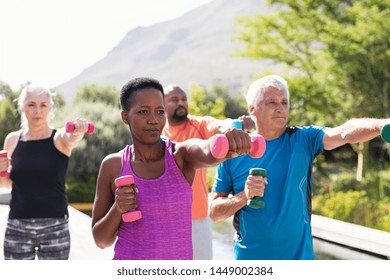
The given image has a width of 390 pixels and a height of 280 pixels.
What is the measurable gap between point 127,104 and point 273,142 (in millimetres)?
1061

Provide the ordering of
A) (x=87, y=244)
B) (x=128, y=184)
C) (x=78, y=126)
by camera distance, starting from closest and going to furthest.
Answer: (x=128, y=184) → (x=78, y=126) → (x=87, y=244)

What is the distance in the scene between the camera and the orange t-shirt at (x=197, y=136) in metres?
4.45

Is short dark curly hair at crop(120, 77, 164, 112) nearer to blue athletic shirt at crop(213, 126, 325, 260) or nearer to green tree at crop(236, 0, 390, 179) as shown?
blue athletic shirt at crop(213, 126, 325, 260)

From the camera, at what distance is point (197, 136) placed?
4.68 m

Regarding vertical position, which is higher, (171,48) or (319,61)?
(171,48)

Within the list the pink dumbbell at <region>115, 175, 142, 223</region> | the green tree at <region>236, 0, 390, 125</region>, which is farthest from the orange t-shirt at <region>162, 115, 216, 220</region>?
A: the green tree at <region>236, 0, 390, 125</region>

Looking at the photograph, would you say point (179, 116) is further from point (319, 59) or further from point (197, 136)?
point (319, 59)

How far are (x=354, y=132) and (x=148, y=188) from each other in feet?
3.52

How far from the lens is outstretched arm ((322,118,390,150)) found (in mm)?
2697

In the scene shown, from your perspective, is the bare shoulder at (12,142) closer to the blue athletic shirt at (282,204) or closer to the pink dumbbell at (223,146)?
the blue athletic shirt at (282,204)

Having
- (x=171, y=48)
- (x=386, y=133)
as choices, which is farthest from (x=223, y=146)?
(x=171, y=48)

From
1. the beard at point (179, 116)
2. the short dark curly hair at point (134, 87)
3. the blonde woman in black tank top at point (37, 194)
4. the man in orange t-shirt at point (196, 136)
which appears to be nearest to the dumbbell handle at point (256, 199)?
the short dark curly hair at point (134, 87)
